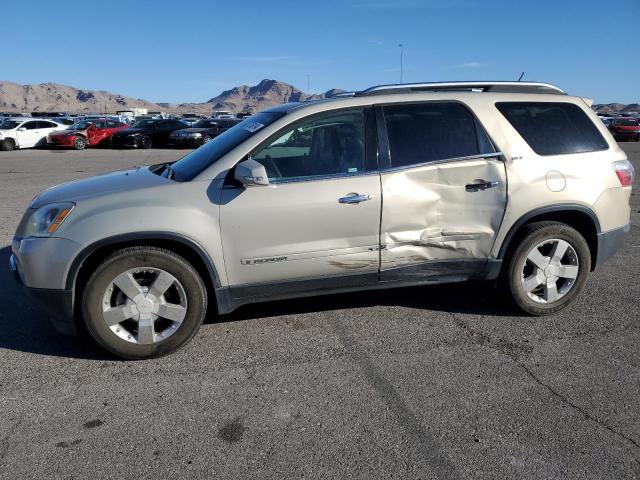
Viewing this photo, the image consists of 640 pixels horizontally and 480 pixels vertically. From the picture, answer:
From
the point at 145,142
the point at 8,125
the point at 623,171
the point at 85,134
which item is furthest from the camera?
the point at 145,142

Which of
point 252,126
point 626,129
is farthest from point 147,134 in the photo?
point 626,129

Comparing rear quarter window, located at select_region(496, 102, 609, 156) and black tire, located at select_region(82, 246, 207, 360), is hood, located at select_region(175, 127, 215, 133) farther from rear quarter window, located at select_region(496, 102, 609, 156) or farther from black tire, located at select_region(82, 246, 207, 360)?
black tire, located at select_region(82, 246, 207, 360)

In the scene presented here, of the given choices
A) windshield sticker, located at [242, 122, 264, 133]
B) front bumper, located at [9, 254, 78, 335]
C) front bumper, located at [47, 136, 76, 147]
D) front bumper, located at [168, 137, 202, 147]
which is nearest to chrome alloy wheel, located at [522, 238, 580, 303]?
windshield sticker, located at [242, 122, 264, 133]

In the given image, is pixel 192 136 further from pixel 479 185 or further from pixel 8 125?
pixel 479 185

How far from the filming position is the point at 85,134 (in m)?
26.4

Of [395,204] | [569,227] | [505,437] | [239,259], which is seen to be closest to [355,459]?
[505,437]

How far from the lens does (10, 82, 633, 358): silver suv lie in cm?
373

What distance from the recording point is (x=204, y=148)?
15.0ft

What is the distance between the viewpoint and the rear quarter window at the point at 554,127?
175 inches

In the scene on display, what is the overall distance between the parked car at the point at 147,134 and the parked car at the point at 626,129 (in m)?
26.2

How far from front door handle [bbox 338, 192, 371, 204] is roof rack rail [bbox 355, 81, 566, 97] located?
36.3 inches

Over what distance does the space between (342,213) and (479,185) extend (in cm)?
112

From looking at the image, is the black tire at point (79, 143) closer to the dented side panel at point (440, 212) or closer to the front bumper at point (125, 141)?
the front bumper at point (125, 141)

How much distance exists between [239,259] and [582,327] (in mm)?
2727
